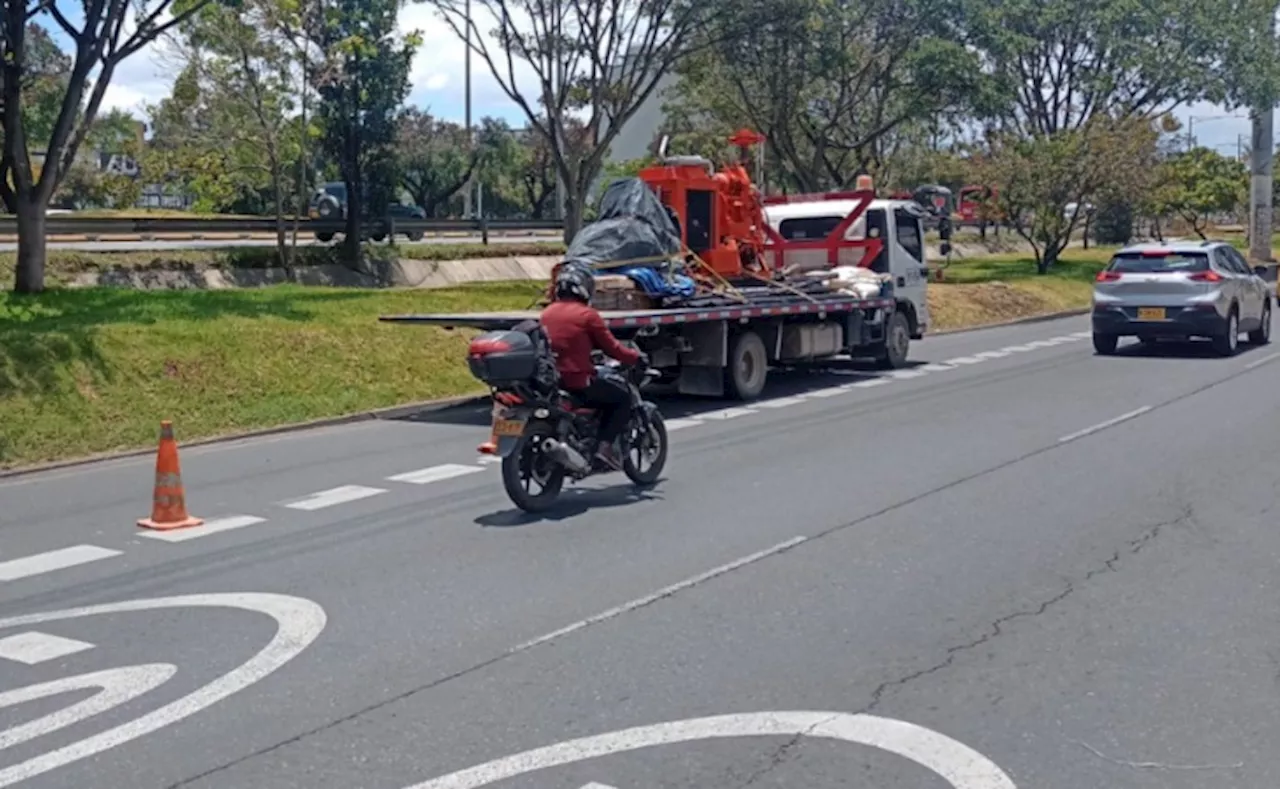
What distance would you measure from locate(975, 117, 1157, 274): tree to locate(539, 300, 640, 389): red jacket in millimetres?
29753

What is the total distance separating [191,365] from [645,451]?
6.88m

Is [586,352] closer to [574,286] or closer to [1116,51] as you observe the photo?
[574,286]

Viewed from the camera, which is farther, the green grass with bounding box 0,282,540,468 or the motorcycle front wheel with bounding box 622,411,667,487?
the green grass with bounding box 0,282,540,468

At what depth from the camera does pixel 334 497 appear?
1095cm

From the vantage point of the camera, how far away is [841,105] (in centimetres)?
3650

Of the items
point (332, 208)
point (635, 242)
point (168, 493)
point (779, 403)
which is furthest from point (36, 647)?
point (332, 208)

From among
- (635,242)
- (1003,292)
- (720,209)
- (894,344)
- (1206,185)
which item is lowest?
(894,344)

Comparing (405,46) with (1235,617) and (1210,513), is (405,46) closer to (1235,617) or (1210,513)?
(1210,513)

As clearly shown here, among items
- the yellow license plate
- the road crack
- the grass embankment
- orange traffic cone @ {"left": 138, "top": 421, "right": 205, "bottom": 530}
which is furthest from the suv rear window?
orange traffic cone @ {"left": 138, "top": 421, "right": 205, "bottom": 530}

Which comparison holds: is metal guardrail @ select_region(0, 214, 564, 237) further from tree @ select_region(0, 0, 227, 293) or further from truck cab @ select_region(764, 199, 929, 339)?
truck cab @ select_region(764, 199, 929, 339)

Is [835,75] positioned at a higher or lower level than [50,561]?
higher

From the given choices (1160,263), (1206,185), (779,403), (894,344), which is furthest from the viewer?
(1206,185)

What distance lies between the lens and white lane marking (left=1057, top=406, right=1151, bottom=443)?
13430 millimetres

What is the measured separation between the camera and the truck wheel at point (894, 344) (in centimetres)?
2041
